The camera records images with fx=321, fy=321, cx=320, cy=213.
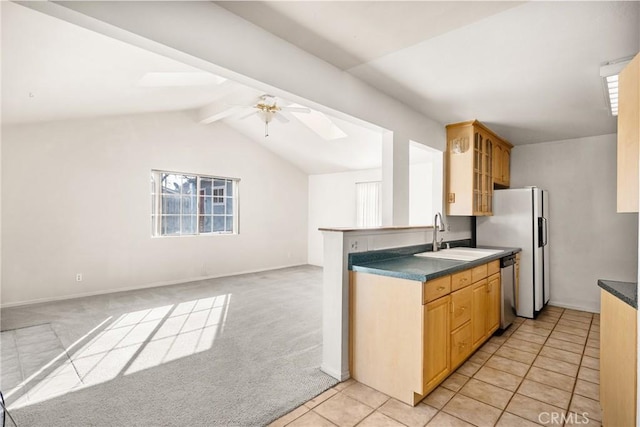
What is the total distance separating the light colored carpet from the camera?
206 cm

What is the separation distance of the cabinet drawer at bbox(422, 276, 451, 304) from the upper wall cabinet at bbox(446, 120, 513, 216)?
67.7 inches

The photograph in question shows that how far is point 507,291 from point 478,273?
0.98 meters

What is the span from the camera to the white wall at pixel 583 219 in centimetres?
412

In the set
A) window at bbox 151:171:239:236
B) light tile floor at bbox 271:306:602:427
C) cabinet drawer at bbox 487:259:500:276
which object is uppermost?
window at bbox 151:171:239:236

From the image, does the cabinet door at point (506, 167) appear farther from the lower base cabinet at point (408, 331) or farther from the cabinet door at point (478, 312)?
the lower base cabinet at point (408, 331)

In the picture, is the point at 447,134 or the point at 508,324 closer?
the point at 508,324

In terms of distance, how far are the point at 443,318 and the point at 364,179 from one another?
16.6 feet

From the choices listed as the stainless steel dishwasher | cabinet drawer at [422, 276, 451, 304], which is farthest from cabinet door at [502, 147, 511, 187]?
cabinet drawer at [422, 276, 451, 304]

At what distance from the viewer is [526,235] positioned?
4.05m

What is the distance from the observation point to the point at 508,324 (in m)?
3.53

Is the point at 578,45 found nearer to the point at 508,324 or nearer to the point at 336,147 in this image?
the point at 508,324

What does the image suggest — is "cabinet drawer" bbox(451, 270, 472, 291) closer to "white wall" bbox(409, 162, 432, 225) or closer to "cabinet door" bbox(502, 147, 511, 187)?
"cabinet door" bbox(502, 147, 511, 187)

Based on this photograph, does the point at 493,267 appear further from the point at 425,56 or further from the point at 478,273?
the point at 425,56

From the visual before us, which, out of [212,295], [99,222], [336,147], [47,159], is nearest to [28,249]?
[99,222]
